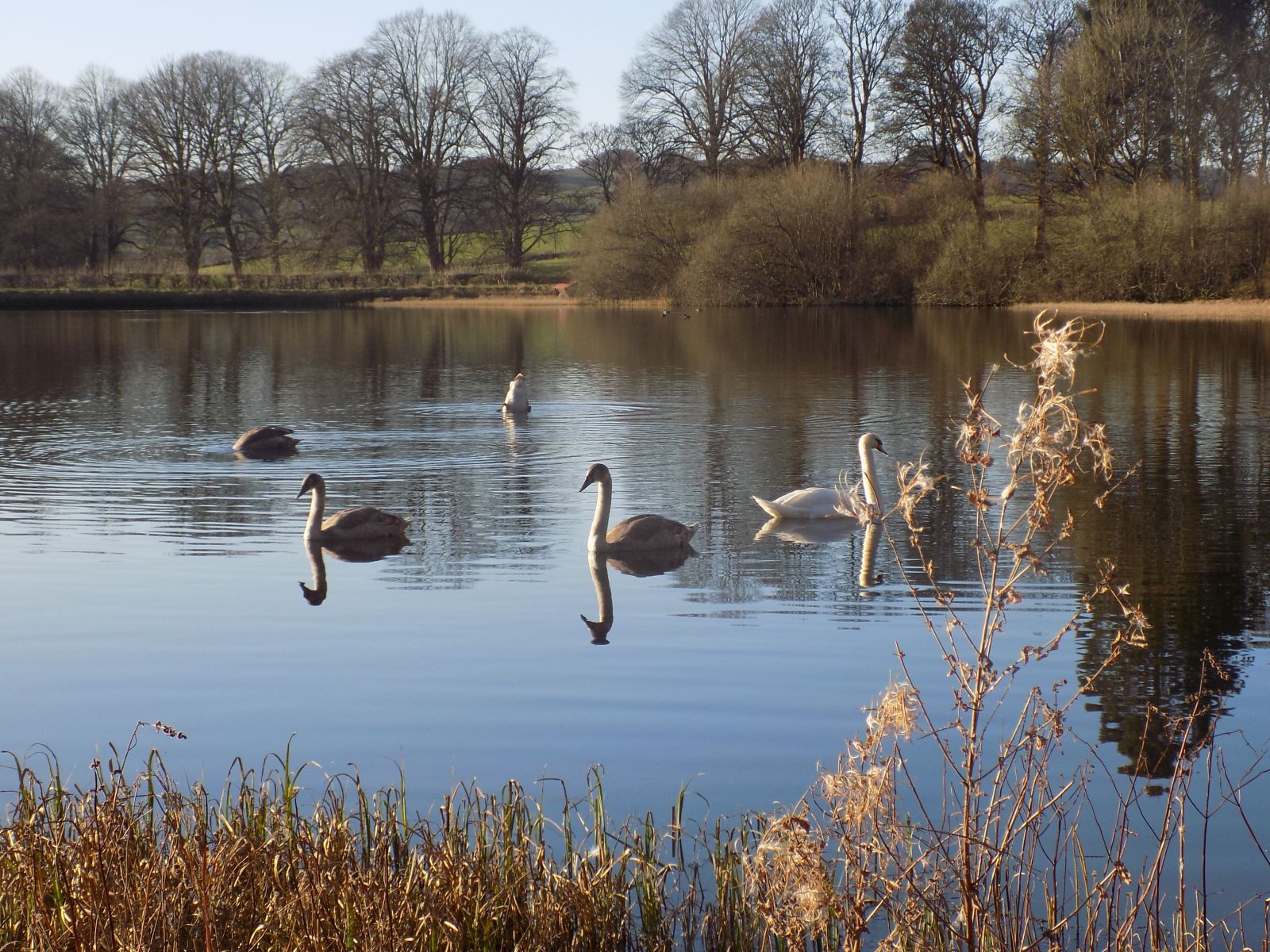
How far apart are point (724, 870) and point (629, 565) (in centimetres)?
615

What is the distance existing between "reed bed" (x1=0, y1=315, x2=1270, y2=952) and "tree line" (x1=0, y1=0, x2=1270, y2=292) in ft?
147

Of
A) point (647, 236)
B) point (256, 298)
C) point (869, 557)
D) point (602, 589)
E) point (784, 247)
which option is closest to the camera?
point (602, 589)

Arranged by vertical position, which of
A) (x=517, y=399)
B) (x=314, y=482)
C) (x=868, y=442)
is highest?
(x=517, y=399)

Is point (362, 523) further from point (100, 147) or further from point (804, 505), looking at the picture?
point (100, 147)

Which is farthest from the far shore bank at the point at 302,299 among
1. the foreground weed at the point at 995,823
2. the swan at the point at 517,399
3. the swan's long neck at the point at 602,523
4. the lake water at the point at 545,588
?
the foreground weed at the point at 995,823

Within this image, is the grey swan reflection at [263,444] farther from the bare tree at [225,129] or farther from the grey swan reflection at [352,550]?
the bare tree at [225,129]

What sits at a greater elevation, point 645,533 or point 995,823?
point 645,533

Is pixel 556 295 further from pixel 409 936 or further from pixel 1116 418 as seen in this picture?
pixel 409 936

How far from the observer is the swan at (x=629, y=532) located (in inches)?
418

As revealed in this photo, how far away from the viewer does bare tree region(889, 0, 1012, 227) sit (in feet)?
167

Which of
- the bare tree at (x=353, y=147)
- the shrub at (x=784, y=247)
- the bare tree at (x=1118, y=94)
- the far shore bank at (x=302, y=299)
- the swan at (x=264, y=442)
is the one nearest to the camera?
the swan at (x=264, y=442)

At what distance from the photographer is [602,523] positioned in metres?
10.6

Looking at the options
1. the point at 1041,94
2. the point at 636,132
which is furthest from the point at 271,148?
the point at 1041,94

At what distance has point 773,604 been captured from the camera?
9109 mm
